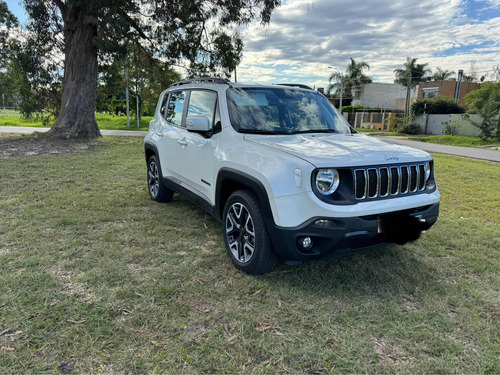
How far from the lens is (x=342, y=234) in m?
2.73

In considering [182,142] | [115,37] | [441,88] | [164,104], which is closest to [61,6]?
[115,37]

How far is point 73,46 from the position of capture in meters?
14.4

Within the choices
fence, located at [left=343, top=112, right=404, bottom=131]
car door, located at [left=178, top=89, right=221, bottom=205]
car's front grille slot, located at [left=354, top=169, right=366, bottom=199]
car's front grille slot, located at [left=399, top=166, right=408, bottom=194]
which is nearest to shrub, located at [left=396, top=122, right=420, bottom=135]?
fence, located at [left=343, top=112, right=404, bottom=131]

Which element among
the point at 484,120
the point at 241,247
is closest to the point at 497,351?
the point at 241,247

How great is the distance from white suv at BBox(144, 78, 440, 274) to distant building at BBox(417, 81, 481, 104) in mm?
44541

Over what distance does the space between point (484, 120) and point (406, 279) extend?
954 inches

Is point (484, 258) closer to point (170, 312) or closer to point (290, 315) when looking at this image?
point (290, 315)

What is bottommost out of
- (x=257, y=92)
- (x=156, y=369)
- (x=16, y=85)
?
(x=156, y=369)

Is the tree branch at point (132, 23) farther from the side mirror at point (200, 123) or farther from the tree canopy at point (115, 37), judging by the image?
the side mirror at point (200, 123)

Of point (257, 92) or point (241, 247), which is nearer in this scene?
point (241, 247)

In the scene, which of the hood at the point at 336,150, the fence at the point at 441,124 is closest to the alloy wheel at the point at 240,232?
the hood at the point at 336,150

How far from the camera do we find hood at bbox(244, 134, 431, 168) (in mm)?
2848

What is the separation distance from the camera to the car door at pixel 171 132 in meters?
4.75

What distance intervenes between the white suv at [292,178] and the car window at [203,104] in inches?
0.5
